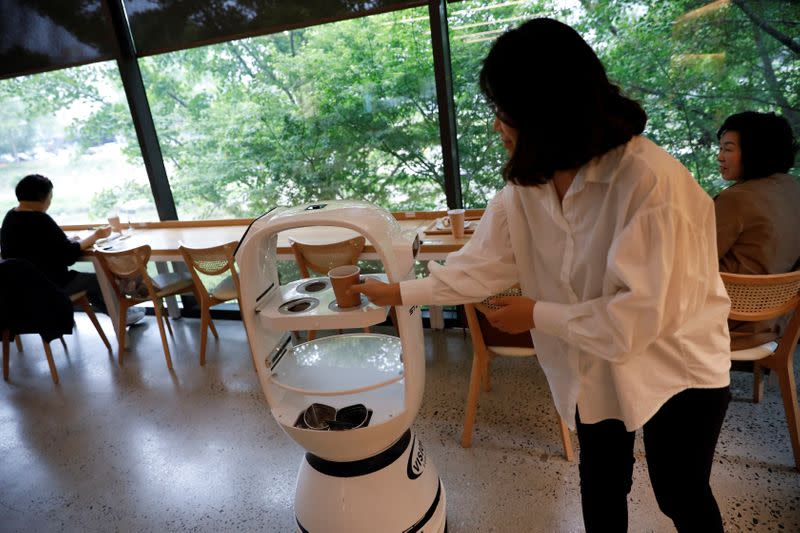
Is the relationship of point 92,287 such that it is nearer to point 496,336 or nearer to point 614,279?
point 496,336

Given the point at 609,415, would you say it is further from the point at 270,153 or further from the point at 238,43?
the point at 238,43

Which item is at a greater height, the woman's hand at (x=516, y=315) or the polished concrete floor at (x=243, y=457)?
the woman's hand at (x=516, y=315)

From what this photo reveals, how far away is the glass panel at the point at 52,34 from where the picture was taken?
11.3 feet

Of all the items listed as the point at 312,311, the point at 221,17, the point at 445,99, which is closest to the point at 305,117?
the point at 221,17

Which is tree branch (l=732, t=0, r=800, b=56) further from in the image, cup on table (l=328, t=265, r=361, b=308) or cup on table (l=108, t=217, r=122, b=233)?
cup on table (l=108, t=217, r=122, b=233)

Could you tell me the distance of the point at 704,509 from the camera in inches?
43.6

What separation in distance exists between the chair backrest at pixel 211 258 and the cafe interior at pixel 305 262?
19 millimetres

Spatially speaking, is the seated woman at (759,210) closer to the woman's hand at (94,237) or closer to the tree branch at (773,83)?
the tree branch at (773,83)

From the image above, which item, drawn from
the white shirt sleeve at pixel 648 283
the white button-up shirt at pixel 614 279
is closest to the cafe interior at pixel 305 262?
the white button-up shirt at pixel 614 279

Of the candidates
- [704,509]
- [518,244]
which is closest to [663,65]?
[518,244]

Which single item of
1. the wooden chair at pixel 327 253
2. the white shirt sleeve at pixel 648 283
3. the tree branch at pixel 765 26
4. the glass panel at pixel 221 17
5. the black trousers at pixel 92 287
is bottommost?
the black trousers at pixel 92 287

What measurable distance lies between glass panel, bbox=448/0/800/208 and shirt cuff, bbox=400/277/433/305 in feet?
5.54

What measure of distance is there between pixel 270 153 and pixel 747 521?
326cm

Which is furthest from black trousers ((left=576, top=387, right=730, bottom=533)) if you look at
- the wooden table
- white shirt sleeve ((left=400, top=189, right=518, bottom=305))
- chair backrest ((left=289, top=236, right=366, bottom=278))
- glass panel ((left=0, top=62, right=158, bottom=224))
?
glass panel ((left=0, top=62, right=158, bottom=224))
